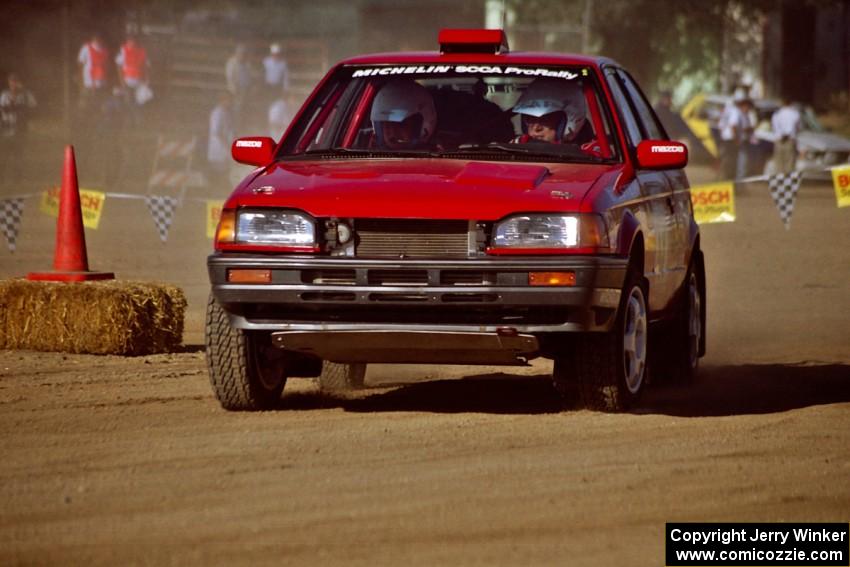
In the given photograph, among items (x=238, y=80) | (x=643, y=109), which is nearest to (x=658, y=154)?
(x=643, y=109)

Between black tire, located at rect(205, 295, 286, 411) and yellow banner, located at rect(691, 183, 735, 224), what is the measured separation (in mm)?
8941

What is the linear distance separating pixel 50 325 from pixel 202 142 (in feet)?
72.2

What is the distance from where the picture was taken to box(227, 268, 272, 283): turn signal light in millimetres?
7348

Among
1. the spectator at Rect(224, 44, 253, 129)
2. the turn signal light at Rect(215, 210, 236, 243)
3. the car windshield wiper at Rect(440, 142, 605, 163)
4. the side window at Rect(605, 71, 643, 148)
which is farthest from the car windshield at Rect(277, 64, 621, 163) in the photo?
the spectator at Rect(224, 44, 253, 129)

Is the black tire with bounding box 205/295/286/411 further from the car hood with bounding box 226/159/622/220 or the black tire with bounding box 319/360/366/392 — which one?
the black tire with bounding box 319/360/366/392

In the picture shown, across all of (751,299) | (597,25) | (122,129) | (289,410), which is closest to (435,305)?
(289,410)

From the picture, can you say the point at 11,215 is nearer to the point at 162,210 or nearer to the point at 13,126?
the point at 162,210

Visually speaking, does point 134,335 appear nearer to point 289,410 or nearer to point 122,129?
point 289,410

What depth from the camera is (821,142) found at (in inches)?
1325

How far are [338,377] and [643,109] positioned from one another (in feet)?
6.79

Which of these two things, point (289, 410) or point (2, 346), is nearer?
point (289, 410)

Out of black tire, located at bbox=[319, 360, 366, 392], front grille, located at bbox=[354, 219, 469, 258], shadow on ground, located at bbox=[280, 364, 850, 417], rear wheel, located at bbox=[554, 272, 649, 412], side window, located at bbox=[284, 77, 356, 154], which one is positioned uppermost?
side window, located at bbox=[284, 77, 356, 154]

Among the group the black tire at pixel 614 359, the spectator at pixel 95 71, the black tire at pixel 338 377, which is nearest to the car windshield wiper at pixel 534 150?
the black tire at pixel 614 359

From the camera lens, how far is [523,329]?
725 centimetres
